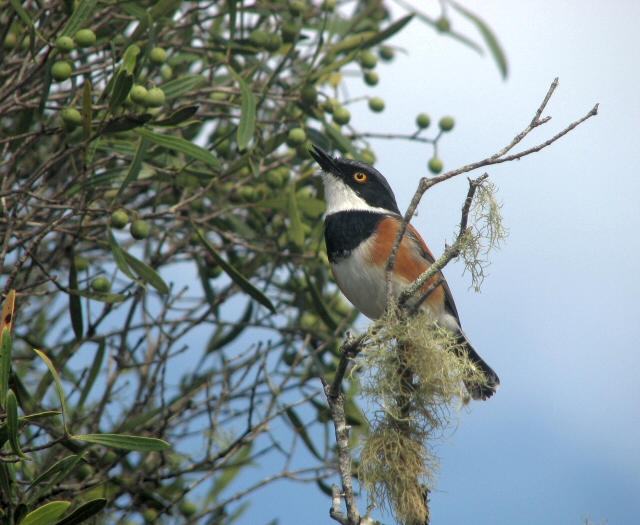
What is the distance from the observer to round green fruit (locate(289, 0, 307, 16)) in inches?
138

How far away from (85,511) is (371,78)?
2.64m

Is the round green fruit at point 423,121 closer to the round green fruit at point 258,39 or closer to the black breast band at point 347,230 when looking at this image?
the black breast band at point 347,230

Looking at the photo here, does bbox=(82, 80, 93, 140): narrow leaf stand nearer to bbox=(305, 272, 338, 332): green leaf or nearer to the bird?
the bird

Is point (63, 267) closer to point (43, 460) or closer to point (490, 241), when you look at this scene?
point (43, 460)

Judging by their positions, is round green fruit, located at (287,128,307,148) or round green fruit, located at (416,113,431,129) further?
round green fruit, located at (416,113,431,129)

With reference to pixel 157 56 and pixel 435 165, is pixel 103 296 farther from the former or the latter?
pixel 435 165

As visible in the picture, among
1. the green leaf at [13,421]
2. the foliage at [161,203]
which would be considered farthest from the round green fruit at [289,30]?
the green leaf at [13,421]

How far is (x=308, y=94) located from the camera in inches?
134

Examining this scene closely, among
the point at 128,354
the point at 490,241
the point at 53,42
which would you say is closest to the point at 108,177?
the point at 53,42

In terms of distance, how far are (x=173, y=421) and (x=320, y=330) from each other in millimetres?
849

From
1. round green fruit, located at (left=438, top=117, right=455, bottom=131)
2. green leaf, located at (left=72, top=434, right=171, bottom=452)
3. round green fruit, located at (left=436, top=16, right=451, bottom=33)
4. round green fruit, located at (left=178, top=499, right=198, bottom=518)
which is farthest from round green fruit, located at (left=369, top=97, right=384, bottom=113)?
green leaf, located at (left=72, top=434, right=171, bottom=452)

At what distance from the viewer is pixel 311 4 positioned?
4168 mm

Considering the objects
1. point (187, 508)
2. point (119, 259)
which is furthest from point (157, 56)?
point (187, 508)

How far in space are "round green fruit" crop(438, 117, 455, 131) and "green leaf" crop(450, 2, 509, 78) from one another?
0.39m
